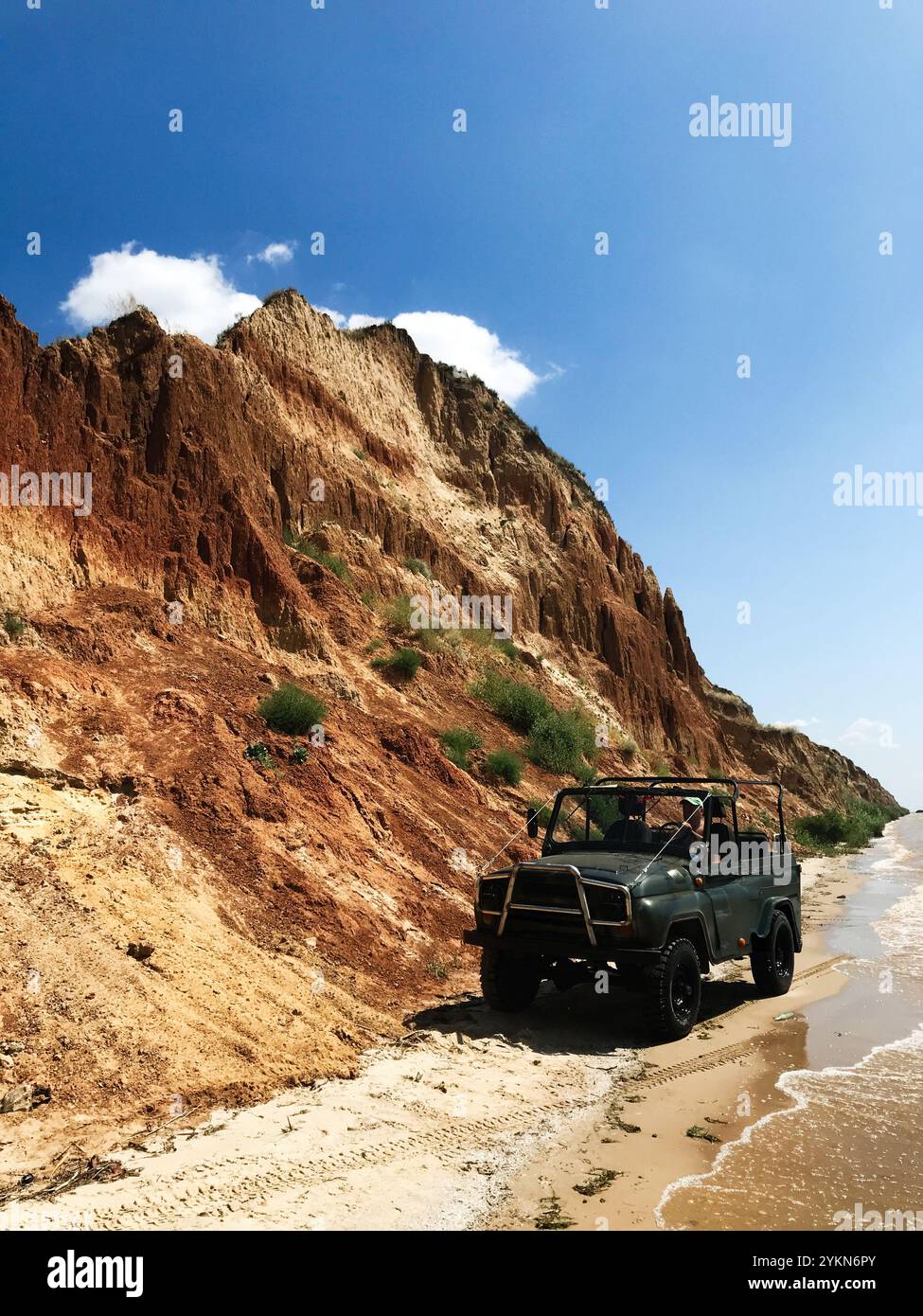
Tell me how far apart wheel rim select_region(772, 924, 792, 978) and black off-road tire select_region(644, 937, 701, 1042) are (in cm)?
215

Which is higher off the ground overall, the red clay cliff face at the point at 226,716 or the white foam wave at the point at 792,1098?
the red clay cliff face at the point at 226,716

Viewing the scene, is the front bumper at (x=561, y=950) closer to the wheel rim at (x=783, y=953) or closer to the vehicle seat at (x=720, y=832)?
the vehicle seat at (x=720, y=832)

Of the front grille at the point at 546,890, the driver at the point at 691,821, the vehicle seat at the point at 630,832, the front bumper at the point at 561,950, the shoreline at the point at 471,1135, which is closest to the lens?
the shoreline at the point at 471,1135

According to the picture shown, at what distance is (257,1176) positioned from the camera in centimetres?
446

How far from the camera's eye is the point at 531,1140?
5.19m

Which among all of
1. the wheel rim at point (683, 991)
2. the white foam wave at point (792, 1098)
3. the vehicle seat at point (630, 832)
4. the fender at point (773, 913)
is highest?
the vehicle seat at point (630, 832)

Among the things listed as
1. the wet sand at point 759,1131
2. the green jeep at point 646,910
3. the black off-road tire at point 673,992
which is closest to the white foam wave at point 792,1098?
the wet sand at point 759,1131

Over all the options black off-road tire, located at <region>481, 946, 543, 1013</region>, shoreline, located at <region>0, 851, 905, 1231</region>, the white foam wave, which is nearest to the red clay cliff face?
shoreline, located at <region>0, 851, 905, 1231</region>

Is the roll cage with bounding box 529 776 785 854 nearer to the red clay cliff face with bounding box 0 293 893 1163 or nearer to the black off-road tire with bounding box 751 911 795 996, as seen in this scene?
the black off-road tire with bounding box 751 911 795 996

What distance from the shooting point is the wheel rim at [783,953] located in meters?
9.18

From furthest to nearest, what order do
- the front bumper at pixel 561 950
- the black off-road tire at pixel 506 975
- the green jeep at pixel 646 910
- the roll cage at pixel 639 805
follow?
1. the roll cage at pixel 639 805
2. the black off-road tire at pixel 506 975
3. the green jeep at pixel 646 910
4. the front bumper at pixel 561 950
